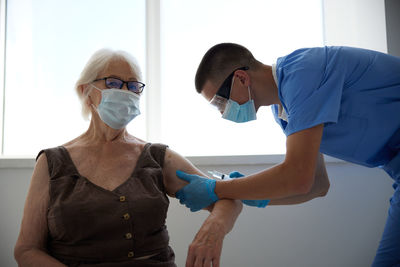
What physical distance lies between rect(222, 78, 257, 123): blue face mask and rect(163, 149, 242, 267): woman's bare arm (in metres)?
0.30

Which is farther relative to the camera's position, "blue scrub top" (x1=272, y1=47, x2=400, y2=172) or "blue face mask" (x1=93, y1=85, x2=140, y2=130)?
"blue face mask" (x1=93, y1=85, x2=140, y2=130)

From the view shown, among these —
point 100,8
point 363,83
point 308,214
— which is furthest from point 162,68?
point 363,83

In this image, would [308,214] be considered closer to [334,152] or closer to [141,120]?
[334,152]


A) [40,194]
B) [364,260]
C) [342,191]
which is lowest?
[364,260]

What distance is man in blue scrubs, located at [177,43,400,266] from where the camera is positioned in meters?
1.08

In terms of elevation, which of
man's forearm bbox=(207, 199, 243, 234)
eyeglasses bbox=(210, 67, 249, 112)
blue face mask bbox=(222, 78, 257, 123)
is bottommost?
man's forearm bbox=(207, 199, 243, 234)

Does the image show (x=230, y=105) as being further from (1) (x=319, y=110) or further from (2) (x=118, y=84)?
(2) (x=118, y=84)

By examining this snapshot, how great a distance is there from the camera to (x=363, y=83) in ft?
3.79

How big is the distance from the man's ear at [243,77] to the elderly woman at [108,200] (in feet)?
1.44

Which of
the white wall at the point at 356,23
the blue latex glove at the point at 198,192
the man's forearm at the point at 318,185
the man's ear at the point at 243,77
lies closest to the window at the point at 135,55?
the white wall at the point at 356,23

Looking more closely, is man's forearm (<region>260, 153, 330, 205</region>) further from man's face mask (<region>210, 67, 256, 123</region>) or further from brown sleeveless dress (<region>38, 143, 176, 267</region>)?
brown sleeveless dress (<region>38, 143, 176, 267</region>)

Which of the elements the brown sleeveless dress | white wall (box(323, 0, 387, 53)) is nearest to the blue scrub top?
the brown sleeveless dress

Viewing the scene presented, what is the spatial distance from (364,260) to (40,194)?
1.84 m

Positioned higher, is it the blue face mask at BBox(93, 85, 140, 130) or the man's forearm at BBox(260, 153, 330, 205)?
the blue face mask at BBox(93, 85, 140, 130)
